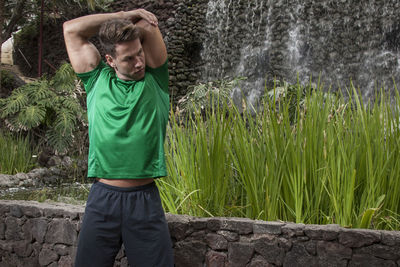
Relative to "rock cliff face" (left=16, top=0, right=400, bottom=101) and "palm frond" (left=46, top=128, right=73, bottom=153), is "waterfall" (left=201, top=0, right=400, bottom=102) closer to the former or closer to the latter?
"rock cliff face" (left=16, top=0, right=400, bottom=101)

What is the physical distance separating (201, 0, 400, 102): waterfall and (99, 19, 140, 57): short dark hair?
8371 millimetres

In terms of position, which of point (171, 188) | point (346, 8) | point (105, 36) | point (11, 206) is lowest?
point (11, 206)

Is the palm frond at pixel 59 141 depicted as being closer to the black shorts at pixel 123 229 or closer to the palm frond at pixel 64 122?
the palm frond at pixel 64 122

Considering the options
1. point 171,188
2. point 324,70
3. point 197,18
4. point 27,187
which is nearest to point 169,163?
point 171,188

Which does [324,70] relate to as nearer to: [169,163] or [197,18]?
[197,18]

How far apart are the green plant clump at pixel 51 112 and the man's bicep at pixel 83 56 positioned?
654 cm

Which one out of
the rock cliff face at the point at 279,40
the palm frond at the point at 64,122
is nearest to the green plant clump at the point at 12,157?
the palm frond at the point at 64,122

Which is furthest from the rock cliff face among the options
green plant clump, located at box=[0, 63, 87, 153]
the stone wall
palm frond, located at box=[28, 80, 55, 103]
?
the stone wall

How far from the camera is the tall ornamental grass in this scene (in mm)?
2453

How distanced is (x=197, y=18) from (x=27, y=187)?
7.23 m

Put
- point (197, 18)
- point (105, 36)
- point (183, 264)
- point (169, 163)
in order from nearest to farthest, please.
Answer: point (105, 36) → point (183, 264) → point (169, 163) → point (197, 18)

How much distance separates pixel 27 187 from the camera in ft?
22.3

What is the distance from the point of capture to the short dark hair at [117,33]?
1.83 m

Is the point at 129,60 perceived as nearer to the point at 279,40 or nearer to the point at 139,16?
the point at 139,16
